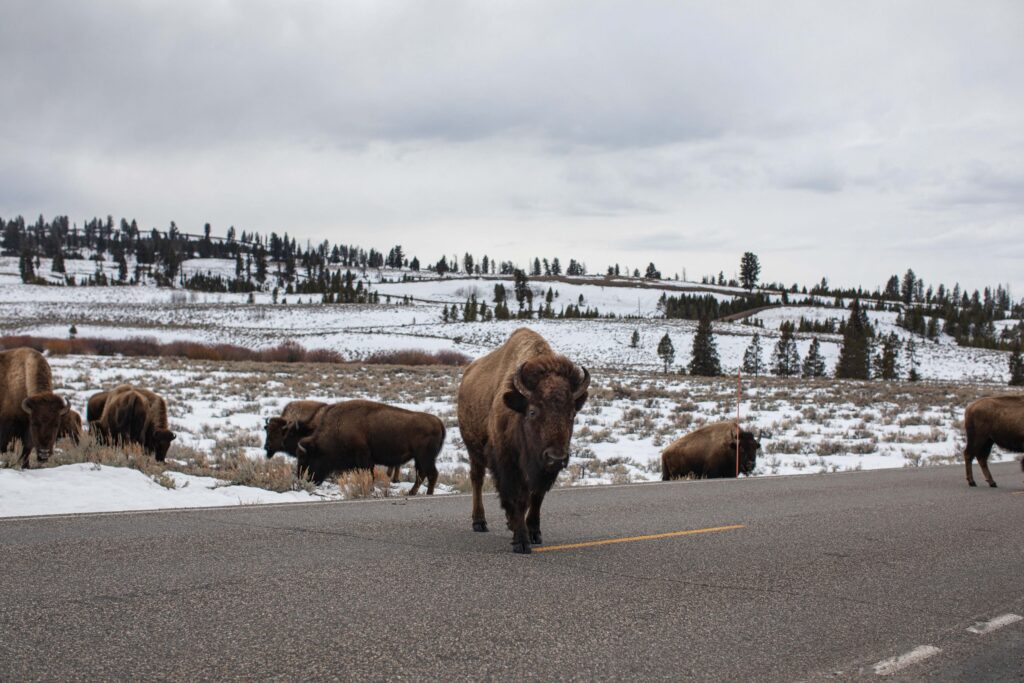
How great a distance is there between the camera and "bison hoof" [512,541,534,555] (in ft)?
21.9

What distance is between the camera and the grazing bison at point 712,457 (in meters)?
15.4

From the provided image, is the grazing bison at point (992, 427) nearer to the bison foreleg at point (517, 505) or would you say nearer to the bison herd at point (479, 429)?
the bison herd at point (479, 429)

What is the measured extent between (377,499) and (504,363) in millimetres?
3491

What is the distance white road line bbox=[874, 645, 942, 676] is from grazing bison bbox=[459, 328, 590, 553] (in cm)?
249

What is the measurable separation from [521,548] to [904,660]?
308cm

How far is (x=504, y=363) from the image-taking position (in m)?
7.56

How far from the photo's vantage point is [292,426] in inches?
552

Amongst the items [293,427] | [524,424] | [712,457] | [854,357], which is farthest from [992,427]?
[854,357]

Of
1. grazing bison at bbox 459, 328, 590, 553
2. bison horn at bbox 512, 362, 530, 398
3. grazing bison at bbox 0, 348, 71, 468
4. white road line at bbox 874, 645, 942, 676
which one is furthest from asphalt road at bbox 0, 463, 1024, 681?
grazing bison at bbox 0, 348, 71, 468

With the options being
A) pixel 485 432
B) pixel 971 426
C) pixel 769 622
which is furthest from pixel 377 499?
pixel 971 426

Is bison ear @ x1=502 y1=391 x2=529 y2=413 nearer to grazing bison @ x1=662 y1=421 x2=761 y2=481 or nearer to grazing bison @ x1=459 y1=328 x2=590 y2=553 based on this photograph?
grazing bison @ x1=459 y1=328 x2=590 y2=553

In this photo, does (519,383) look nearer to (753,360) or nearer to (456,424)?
(456,424)

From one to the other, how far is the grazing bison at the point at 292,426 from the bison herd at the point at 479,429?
0.08 feet

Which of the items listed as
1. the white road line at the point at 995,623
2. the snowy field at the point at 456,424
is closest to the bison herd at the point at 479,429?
the snowy field at the point at 456,424
